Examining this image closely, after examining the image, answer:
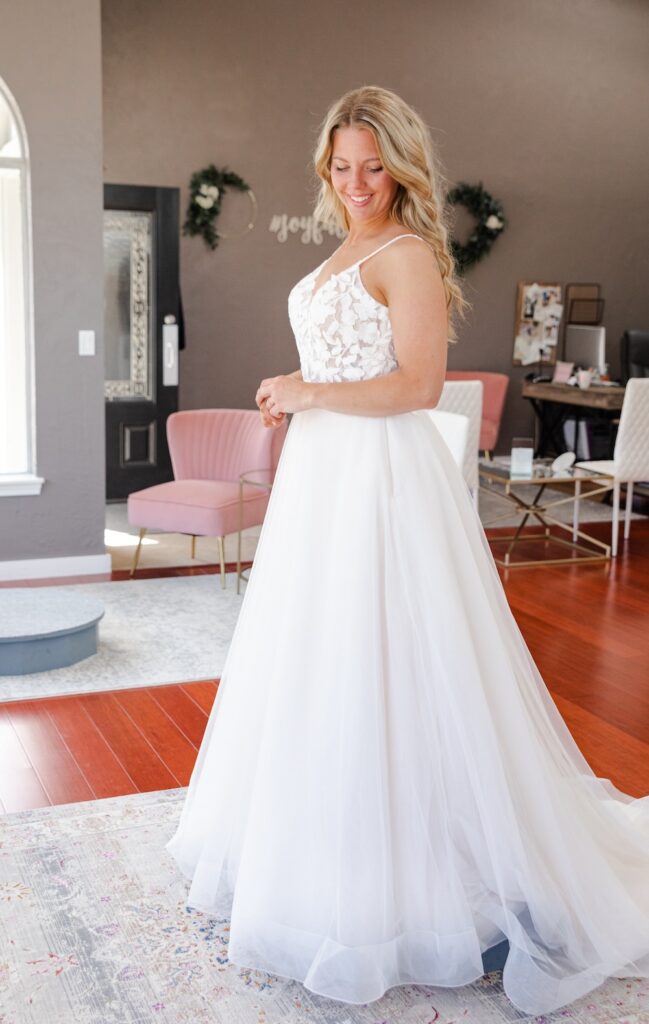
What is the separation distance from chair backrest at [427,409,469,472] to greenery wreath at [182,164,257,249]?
170 inches

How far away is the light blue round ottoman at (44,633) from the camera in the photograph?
4.17 metres

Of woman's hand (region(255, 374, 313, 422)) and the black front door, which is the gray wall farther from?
woman's hand (region(255, 374, 313, 422))

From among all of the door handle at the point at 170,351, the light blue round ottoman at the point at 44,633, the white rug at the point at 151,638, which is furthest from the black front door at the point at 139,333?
the light blue round ottoman at the point at 44,633

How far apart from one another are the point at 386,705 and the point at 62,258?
3.99 m

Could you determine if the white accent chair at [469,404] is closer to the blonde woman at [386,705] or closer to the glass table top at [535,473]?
the glass table top at [535,473]

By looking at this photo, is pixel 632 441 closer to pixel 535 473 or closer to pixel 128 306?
pixel 535 473

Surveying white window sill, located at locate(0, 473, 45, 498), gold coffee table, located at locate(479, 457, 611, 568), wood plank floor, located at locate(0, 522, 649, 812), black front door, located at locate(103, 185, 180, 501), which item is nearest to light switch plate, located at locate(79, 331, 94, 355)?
white window sill, located at locate(0, 473, 45, 498)

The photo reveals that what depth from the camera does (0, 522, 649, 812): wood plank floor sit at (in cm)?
331

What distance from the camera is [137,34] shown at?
8.00 meters

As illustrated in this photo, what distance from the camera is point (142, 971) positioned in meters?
2.27

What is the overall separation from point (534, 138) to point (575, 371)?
6.68 ft

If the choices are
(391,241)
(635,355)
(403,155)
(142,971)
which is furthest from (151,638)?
(635,355)

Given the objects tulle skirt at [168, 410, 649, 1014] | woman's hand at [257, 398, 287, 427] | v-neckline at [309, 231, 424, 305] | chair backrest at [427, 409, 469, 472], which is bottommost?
tulle skirt at [168, 410, 649, 1014]

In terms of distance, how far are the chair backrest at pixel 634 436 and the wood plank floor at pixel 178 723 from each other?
4.98 ft
